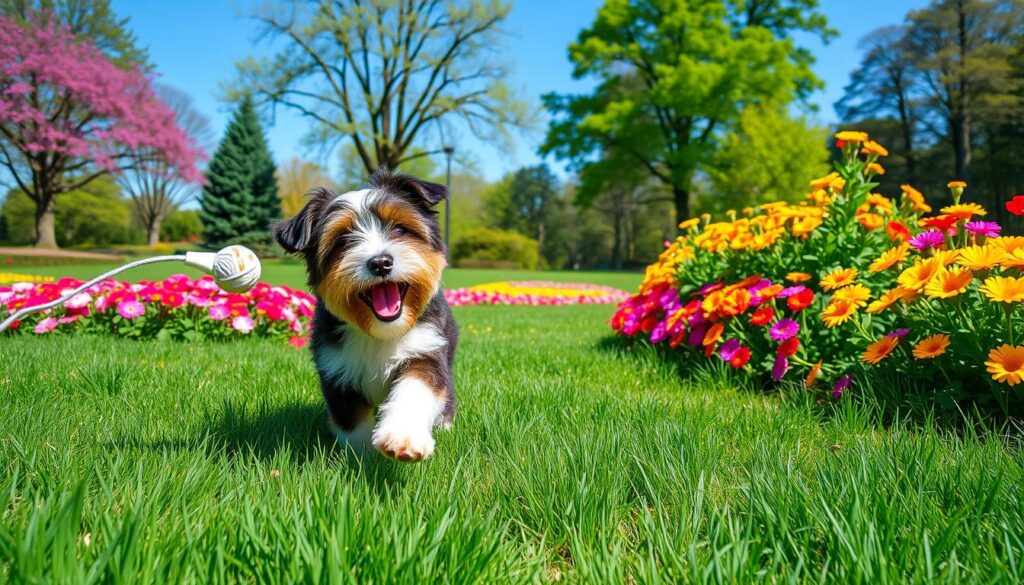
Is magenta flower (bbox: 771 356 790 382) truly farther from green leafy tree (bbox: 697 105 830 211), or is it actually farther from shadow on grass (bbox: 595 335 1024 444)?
green leafy tree (bbox: 697 105 830 211)

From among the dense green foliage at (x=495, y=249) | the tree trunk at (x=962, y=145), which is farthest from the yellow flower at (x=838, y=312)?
the dense green foliage at (x=495, y=249)

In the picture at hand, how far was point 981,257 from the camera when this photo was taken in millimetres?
2486

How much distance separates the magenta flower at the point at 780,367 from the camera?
11.3ft

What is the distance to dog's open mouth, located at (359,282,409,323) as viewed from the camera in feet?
7.70

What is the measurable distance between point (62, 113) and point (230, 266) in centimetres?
863

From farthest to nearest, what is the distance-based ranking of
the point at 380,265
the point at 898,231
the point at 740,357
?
the point at 740,357
the point at 898,231
the point at 380,265

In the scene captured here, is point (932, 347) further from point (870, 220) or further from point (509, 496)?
point (509, 496)

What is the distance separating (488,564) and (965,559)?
1302 millimetres

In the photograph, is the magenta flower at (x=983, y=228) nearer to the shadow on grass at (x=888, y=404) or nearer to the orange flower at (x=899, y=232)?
the orange flower at (x=899, y=232)

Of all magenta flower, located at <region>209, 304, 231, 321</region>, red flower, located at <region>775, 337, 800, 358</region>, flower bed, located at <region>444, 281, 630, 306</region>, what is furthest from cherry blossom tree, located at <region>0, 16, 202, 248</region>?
flower bed, located at <region>444, 281, 630, 306</region>

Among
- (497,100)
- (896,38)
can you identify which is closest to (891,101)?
(896,38)

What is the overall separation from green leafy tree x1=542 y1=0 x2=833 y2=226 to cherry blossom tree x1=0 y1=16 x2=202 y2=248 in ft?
71.4

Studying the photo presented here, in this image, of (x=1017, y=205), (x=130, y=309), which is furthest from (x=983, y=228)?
(x=130, y=309)

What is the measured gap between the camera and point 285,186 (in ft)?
173
